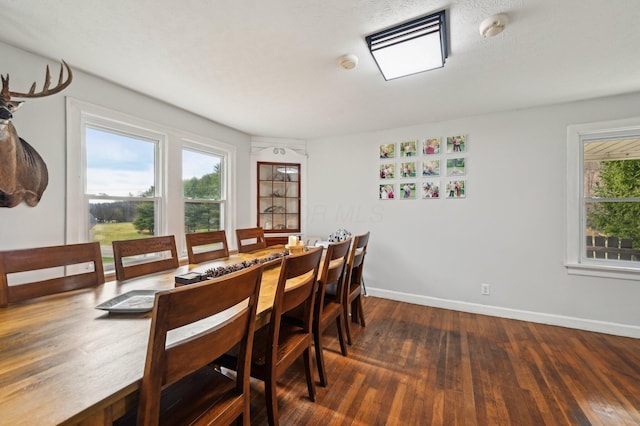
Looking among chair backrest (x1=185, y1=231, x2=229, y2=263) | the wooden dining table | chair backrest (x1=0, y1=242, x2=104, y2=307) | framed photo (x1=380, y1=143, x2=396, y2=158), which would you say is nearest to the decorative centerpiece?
chair backrest (x1=185, y1=231, x2=229, y2=263)

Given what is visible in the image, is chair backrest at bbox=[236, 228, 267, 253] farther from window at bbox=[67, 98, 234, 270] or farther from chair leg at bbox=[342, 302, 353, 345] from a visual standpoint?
chair leg at bbox=[342, 302, 353, 345]

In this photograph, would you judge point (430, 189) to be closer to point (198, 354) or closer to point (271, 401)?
point (271, 401)

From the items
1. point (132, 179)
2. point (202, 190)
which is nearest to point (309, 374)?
point (132, 179)

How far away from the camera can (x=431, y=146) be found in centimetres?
336

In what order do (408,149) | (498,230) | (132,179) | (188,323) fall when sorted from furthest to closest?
(408,149)
(498,230)
(132,179)
(188,323)

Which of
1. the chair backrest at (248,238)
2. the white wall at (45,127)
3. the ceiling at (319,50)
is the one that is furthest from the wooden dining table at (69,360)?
the ceiling at (319,50)

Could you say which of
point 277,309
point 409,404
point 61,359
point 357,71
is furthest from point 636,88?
point 61,359

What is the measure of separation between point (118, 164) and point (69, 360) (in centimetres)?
229

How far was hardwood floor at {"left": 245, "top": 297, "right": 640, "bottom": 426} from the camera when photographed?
62.1 inches

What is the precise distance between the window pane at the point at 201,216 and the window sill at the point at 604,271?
4.12 meters

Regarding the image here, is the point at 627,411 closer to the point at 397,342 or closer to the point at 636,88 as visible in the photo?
the point at 397,342

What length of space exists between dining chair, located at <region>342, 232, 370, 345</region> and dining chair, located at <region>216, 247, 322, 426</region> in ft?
2.26

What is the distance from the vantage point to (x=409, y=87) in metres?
2.39

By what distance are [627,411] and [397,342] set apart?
4.69 ft
